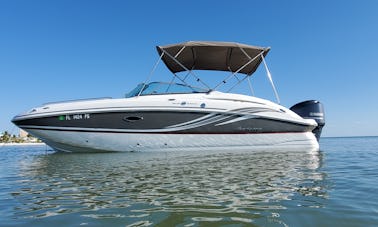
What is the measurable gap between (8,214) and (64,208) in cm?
48

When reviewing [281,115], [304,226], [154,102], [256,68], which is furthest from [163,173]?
[256,68]

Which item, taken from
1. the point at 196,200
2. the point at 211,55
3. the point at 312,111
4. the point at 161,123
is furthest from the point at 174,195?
the point at 312,111

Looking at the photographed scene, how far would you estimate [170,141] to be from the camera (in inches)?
404

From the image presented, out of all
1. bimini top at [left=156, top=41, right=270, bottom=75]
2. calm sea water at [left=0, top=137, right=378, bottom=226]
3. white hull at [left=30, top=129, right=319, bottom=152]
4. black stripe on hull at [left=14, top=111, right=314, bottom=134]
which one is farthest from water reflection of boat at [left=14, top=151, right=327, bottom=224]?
bimini top at [left=156, top=41, right=270, bottom=75]

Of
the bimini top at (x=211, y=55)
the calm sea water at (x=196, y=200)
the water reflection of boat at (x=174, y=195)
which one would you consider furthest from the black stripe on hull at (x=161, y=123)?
the calm sea water at (x=196, y=200)

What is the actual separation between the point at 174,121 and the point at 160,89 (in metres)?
1.31

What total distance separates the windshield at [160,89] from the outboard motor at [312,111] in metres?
4.49

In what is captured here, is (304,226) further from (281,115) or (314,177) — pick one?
(281,115)

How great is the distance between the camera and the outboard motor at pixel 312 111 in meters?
11.9

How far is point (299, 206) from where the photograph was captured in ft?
8.59

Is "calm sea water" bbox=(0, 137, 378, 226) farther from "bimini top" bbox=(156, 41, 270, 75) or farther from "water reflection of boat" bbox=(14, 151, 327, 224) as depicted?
"bimini top" bbox=(156, 41, 270, 75)

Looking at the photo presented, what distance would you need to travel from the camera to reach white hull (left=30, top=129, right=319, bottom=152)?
9961 millimetres

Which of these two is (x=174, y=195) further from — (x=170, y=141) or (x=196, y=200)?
(x=170, y=141)

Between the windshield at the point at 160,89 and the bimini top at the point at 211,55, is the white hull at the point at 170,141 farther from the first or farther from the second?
the bimini top at the point at 211,55
